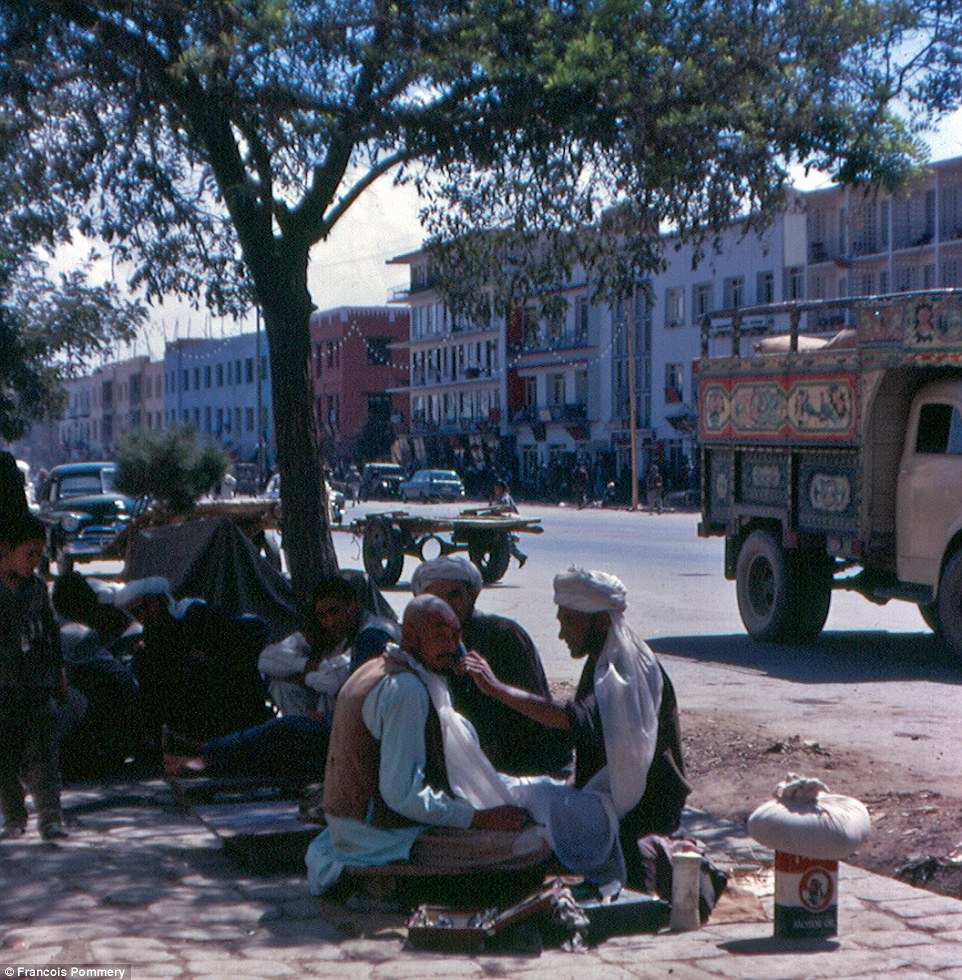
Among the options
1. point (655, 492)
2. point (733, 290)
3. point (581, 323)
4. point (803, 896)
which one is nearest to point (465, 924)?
point (803, 896)

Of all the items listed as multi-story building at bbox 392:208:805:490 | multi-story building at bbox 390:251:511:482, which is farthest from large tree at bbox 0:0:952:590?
multi-story building at bbox 390:251:511:482

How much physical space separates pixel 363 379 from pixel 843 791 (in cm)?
9046

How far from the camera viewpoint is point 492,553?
22922 mm

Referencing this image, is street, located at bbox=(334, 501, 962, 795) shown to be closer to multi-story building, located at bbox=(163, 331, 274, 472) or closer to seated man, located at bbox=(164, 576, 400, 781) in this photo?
seated man, located at bbox=(164, 576, 400, 781)

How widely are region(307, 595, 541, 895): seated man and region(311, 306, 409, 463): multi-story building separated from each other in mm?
90172

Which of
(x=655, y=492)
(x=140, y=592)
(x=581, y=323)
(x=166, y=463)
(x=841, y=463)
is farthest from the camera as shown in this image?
(x=581, y=323)

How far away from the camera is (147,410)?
12550cm

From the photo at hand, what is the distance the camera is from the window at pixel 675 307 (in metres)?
64.9

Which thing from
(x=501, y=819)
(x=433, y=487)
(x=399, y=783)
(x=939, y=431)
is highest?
(x=939, y=431)

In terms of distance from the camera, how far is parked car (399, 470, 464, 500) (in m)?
66.9

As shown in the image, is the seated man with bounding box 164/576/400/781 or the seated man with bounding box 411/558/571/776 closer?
the seated man with bounding box 411/558/571/776

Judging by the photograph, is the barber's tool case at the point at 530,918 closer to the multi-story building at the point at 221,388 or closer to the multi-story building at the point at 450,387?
the multi-story building at the point at 450,387

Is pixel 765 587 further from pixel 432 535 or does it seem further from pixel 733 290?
pixel 733 290

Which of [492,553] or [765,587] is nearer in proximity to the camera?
[765,587]
